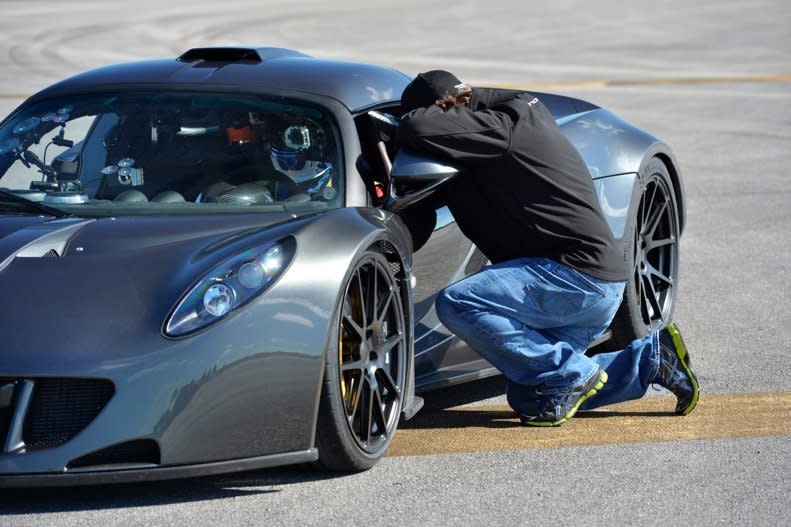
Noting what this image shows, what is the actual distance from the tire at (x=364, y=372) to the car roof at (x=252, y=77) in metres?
0.90

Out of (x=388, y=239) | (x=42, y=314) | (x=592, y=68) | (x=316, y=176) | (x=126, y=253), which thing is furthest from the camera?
(x=592, y=68)

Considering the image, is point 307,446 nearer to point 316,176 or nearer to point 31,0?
point 316,176

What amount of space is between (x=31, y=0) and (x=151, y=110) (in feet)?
106

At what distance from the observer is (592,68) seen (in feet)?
69.3

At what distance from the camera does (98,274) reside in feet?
14.0

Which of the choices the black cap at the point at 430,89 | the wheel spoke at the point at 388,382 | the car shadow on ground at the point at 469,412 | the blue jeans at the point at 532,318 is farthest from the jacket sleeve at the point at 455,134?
the car shadow on ground at the point at 469,412

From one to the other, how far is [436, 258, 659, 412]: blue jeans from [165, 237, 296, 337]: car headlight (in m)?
0.92

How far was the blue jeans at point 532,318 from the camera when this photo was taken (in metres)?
5.07

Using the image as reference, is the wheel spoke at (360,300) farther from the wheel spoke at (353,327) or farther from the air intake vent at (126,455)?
the air intake vent at (126,455)

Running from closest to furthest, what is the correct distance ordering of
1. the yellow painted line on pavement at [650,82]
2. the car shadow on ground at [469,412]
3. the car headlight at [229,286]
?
the car headlight at [229,286] → the car shadow on ground at [469,412] → the yellow painted line on pavement at [650,82]

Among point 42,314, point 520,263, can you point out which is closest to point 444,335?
point 520,263

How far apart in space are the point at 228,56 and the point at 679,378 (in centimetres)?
224

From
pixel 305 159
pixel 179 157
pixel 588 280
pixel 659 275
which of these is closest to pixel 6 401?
pixel 179 157

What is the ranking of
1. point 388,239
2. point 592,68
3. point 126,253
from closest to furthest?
point 126,253 < point 388,239 < point 592,68
